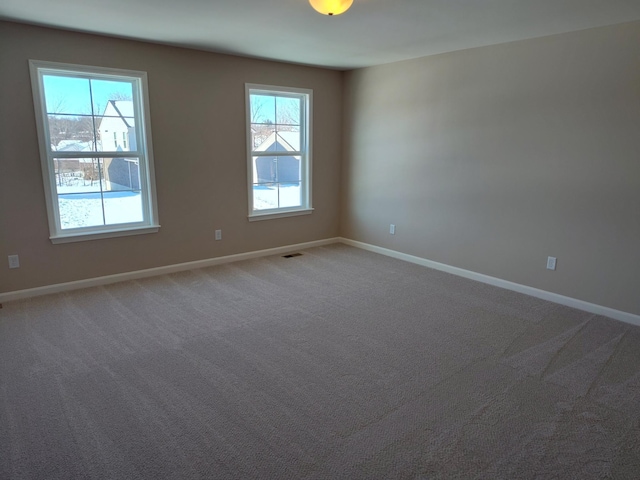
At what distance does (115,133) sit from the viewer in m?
4.00

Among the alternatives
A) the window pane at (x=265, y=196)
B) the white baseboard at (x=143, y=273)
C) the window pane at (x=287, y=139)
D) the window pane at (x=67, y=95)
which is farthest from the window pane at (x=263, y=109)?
the window pane at (x=67, y=95)

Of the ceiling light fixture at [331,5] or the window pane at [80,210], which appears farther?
the window pane at [80,210]

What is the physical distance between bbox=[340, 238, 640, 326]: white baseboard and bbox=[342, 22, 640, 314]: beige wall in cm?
5

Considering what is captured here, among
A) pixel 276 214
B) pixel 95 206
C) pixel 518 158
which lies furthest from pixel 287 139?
pixel 518 158

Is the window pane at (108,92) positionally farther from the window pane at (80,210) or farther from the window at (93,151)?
the window pane at (80,210)

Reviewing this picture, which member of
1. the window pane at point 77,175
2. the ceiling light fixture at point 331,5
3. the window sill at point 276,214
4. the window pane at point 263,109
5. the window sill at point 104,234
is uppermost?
the ceiling light fixture at point 331,5

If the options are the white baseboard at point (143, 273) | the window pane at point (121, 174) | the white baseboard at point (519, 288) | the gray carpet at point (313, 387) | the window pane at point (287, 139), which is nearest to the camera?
the gray carpet at point (313, 387)

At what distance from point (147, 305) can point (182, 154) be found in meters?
1.69

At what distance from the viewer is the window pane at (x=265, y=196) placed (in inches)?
200

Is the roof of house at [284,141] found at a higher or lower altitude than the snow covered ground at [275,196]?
higher

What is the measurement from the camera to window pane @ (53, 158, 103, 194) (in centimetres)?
376

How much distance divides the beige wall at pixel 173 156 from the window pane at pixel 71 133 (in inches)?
6.7

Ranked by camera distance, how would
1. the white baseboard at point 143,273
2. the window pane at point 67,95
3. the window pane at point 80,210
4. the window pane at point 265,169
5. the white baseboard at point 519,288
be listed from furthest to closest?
the window pane at point 265,169
the window pane at point 80,210
the white baseboard at point 143,273
the window pane at point 67,95
the white baseboard at point 519,288

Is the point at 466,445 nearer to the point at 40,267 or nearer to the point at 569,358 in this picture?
the point at 569,358
